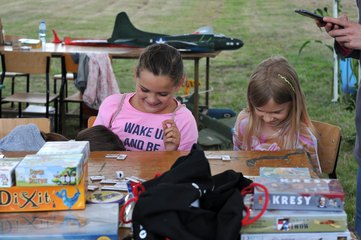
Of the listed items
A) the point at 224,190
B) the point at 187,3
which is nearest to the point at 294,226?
the point at 224,190

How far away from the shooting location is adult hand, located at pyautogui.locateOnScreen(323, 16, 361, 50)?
242 centimetres

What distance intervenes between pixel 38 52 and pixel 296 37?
7429mm

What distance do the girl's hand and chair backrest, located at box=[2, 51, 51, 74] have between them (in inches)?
117

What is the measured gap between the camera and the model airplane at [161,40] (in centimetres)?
561

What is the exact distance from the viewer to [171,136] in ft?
8.87

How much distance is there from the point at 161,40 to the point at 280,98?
2960mm

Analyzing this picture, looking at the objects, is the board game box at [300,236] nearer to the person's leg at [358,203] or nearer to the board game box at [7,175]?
the board game box at [7,175]

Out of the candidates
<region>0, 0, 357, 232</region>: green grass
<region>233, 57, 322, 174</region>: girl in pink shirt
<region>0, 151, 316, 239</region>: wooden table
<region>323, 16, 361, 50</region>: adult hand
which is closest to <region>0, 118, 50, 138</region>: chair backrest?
<region>0, 151, 316, 239</region>: wooden table

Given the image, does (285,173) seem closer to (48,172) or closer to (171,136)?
(48,172)

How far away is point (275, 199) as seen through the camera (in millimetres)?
1613

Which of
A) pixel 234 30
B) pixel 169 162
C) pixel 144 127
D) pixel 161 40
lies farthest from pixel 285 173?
pixel 234 30

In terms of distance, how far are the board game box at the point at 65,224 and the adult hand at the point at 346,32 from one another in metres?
1.22

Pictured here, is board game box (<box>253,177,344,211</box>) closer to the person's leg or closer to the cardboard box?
the cardboard box

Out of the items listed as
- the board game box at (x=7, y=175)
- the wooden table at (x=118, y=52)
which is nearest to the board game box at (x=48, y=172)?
the board game box at (x=7, y=175)
